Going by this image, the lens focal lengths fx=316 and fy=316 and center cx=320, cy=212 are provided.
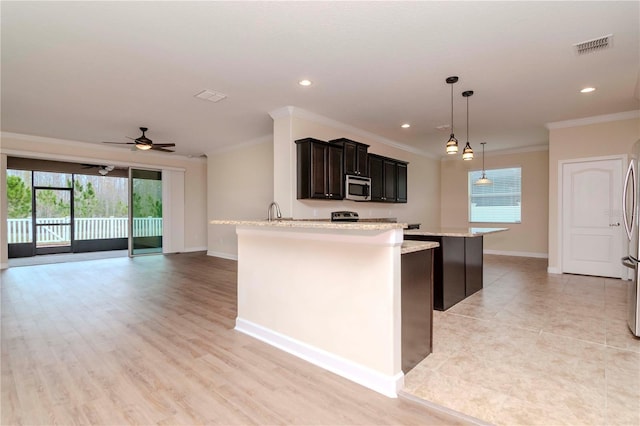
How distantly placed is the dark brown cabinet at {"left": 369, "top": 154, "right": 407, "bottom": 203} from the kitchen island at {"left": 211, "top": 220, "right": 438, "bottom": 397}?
3.69 m

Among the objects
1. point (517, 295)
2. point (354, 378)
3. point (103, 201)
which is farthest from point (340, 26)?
point (103, 201)

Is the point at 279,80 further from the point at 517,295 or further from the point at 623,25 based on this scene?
the point at 517,295

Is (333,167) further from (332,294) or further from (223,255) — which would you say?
(223,255)

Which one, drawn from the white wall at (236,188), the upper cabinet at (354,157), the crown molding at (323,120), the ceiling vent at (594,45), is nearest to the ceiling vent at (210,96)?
the crown molding at (323,120)

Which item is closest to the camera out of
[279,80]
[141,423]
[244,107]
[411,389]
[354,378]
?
[141,423]

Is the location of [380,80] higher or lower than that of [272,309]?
higher

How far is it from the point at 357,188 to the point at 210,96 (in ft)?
9.00

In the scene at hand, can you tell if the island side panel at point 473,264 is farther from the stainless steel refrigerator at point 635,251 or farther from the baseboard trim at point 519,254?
the baseboard trim at point 519,254

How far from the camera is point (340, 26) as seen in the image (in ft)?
8.69

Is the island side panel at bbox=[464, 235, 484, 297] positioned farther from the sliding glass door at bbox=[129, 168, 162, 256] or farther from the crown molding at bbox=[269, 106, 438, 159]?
the sliding glass door at bbox=[129, 168, 162, 256]

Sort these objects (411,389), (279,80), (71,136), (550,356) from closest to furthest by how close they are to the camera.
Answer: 1. (411,389)
2. (550,356)
3. (279,80)
4. (71,136)

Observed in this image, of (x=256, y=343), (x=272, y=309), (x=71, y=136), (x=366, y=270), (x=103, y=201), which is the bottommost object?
(x=256, y=343)

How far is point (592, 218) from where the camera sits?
17.5 ft

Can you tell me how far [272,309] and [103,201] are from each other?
9.95 m
